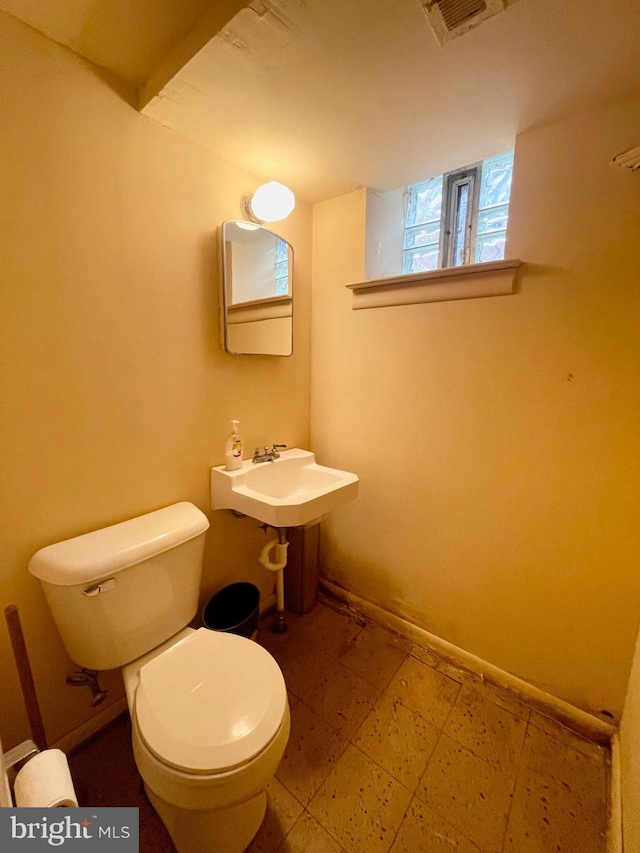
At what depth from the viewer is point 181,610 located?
1.15 m

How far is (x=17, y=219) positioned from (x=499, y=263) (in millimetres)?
1442

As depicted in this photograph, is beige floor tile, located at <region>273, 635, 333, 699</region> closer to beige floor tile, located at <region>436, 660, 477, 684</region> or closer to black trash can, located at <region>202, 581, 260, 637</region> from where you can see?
black trash can, located at <region>202, 581, 260, 637</region>

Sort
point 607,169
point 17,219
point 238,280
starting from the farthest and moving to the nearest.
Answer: point 238,280
point 607,169
point 17,219

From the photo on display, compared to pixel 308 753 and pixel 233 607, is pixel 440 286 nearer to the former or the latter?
pixel 233 607

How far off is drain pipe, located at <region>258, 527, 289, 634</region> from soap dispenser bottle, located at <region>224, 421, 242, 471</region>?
352 millimetres

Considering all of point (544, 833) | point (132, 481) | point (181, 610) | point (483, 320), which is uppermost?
point (483, 320)

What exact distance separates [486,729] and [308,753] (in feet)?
2.18

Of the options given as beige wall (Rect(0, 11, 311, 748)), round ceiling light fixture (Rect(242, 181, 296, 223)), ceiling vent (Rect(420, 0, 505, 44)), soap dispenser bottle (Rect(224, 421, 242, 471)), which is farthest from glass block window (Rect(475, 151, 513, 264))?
A: soap dispenser bottle (Rect(224, 421, 242, 471))

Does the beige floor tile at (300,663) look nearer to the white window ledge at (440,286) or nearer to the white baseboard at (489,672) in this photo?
the white baseboard at (489,672)

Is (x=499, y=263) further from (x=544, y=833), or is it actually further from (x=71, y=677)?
(x=71, y=677)

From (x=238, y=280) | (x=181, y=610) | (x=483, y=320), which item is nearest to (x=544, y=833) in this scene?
(x=181, y=610)

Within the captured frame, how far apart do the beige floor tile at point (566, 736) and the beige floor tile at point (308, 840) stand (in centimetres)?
84

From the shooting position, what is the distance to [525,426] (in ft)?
3.98

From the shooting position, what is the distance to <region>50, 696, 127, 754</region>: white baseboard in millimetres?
1108
